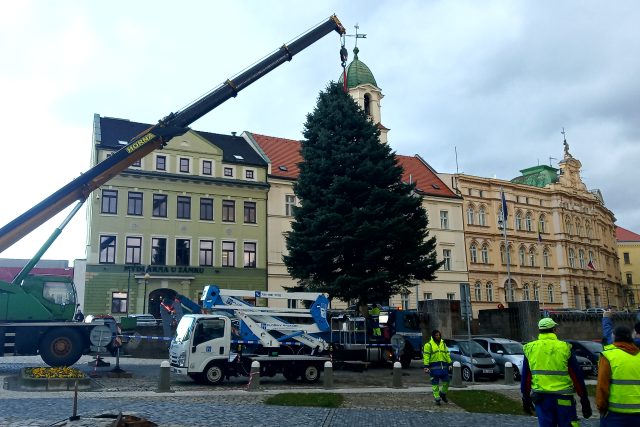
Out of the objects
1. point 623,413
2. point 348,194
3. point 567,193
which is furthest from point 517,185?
point 623,413

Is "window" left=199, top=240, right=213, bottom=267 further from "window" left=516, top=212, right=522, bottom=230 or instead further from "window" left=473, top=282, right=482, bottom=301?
"window" left=516, top=212, right=522, bottom=230

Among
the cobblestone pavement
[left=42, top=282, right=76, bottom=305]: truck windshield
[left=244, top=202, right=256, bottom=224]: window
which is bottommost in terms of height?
the cobblestone pavement

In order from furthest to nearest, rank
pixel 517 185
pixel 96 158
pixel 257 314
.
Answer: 1. pixel 517 185
2. pixel 96 158
3. pixel 257 314

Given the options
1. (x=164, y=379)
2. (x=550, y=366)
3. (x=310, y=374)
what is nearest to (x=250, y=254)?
(x=310, y=374)

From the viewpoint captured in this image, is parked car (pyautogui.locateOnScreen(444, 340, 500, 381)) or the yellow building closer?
parked car (pyautogui.locateOnScreen(444, 340, 500, 381))

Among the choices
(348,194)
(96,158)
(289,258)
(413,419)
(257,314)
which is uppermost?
(96,158)

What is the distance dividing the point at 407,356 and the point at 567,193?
43.1 meters

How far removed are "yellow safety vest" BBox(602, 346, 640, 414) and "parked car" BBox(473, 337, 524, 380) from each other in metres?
16.6

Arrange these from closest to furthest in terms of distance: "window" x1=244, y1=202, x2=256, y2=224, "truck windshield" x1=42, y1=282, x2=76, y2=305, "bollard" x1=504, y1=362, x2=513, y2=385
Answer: "bollard" x1=504, y1=362, x2=513, y2=385 → "truck windshield" x1=42, y1=282, x2=76, y2=305 → "window" x1=244, y1=202, x2=256, y2=224

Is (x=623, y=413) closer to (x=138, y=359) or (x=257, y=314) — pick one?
(x=257, y=314)

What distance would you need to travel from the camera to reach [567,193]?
62406 millimetres

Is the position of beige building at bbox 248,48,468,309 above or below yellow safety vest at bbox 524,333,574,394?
above

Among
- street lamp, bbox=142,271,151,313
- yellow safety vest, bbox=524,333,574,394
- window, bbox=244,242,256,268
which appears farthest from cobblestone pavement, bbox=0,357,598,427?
window, bbox=244,242,256,268

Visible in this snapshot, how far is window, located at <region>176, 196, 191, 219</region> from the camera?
133ft
